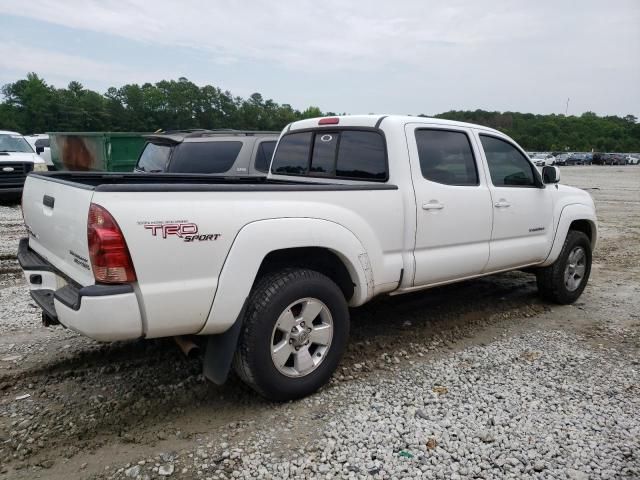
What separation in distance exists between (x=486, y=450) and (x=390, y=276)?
1323 millimetres

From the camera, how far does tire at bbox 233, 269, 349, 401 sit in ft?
9.91

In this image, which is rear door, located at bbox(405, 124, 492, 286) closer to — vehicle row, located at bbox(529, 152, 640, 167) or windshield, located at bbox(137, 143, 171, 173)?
windshield, located at bbox(137, 143, 171, 173)

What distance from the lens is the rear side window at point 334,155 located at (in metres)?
3.96

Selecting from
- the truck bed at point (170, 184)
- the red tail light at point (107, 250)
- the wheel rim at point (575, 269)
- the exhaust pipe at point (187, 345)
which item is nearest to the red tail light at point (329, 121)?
the truck bed at point (170, 184)

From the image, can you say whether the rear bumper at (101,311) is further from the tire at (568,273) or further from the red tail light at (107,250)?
the tire at (568,273)

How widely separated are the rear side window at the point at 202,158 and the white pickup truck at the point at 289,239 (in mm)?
2344

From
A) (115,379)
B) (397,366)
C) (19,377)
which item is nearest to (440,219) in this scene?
(397,366)

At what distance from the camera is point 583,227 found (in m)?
5.84

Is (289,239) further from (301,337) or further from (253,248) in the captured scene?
(301,337)

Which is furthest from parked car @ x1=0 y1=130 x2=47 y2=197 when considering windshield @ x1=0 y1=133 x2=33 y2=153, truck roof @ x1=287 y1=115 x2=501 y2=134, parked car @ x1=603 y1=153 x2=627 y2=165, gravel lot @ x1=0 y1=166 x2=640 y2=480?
parked car @ x1=603 y1=153 x2=627 y2=165

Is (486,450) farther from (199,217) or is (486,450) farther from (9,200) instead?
(9,200)

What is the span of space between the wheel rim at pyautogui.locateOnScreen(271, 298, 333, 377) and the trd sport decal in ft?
2.37

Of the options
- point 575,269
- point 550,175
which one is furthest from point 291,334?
point 575,269

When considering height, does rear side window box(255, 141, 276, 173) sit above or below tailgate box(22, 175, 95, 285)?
above
